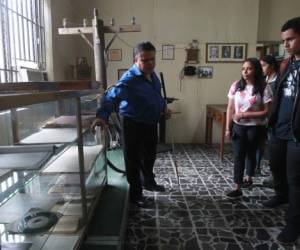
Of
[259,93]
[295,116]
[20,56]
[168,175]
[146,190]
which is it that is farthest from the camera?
[168,175]

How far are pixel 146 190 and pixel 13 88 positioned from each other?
1803 millimetres

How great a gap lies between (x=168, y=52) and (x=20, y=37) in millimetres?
2443

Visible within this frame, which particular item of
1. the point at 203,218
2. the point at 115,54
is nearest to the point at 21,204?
the point at 203,218

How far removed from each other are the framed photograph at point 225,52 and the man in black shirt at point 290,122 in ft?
9.48

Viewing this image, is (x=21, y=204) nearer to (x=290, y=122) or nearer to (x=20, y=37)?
(x=290, y=122)

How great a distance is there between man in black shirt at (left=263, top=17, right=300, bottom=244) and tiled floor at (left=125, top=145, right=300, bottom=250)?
0.64ft

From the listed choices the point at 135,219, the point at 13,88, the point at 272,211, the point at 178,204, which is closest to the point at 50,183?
the point at 13,88

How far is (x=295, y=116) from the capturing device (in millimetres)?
1729

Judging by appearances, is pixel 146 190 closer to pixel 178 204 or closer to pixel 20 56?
pixel 178 204

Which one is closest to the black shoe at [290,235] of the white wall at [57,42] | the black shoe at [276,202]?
the black shoe at [276,202]

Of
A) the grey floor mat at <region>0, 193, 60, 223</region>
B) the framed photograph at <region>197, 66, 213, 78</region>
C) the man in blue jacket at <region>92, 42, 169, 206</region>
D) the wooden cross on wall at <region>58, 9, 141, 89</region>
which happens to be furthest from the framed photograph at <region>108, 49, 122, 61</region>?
the grey floor mat at <region>0, 193, 60, 223</region>

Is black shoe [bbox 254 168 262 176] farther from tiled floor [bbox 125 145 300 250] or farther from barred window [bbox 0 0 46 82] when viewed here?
barred window [bbox 0 0 46 82]

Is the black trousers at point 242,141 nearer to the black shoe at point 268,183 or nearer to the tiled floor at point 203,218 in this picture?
the tiled floor at point 203,218

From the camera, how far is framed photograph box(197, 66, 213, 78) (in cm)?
476
